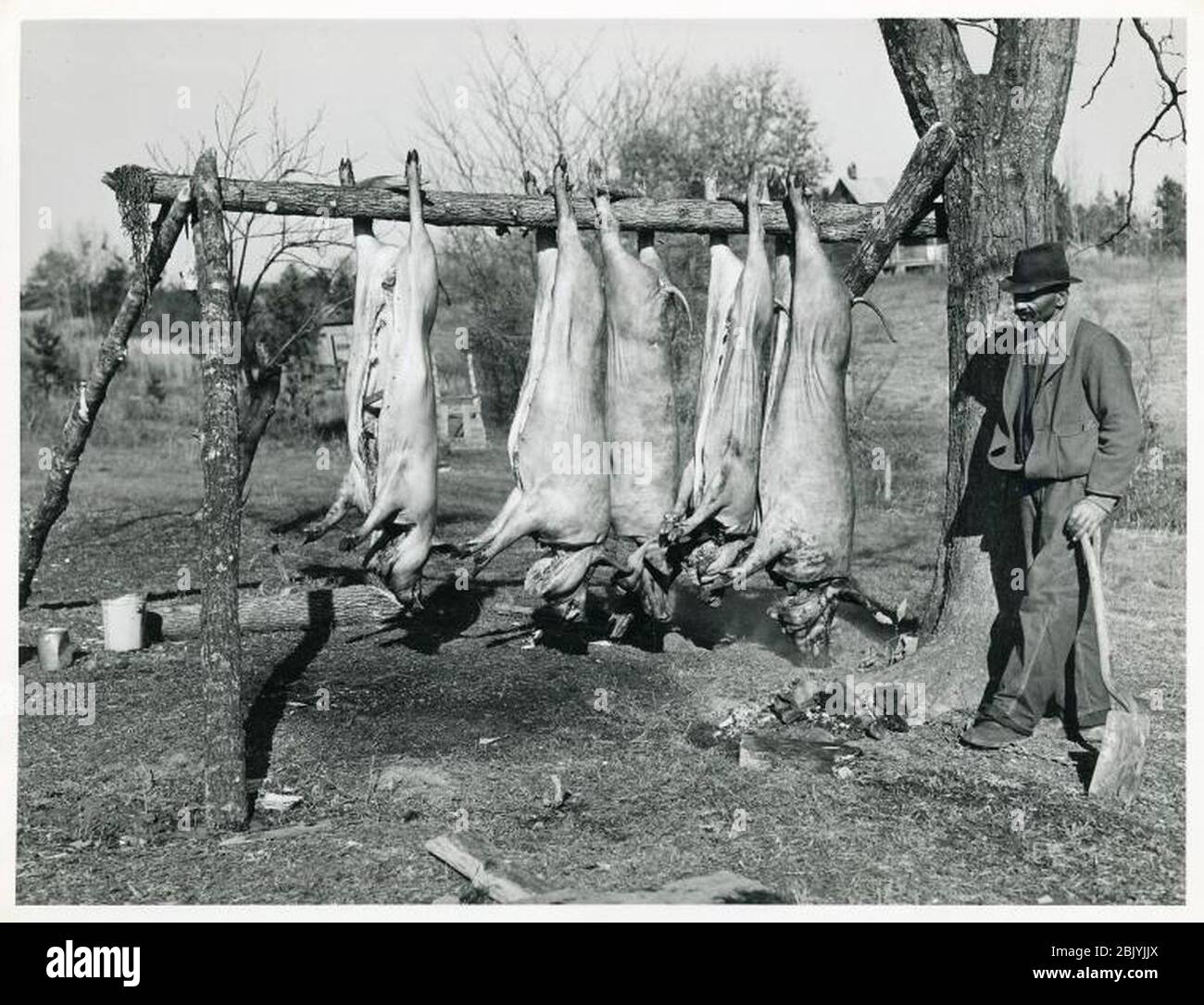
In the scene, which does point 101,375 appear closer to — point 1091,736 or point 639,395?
point 639,395

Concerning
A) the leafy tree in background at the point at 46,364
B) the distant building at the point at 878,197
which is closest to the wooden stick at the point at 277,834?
the leafy tree in background at the point at 46,364

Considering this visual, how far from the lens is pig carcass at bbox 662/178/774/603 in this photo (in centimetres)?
595

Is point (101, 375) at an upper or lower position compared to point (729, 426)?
upper

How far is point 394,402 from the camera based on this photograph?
19.1 ft

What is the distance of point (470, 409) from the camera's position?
19.5 m

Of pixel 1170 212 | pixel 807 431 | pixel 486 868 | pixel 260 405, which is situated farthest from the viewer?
pixel 1170 212

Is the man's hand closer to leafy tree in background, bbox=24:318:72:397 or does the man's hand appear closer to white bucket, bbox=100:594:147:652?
white bucket, bbox=100:594:147:652

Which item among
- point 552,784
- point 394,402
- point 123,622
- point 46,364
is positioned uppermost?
point 46,364

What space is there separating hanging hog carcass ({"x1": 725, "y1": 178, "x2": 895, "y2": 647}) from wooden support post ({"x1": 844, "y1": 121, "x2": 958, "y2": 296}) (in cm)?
41

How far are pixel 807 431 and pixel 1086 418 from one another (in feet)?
4.49

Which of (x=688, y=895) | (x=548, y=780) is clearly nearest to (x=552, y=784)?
(x=548, y=780)

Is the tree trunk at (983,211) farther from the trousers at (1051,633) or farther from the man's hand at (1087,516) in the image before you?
the man's hand at (1087,516)

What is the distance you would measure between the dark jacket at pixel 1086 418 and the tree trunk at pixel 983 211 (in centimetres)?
51

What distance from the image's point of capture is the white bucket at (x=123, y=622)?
28.1 ft
